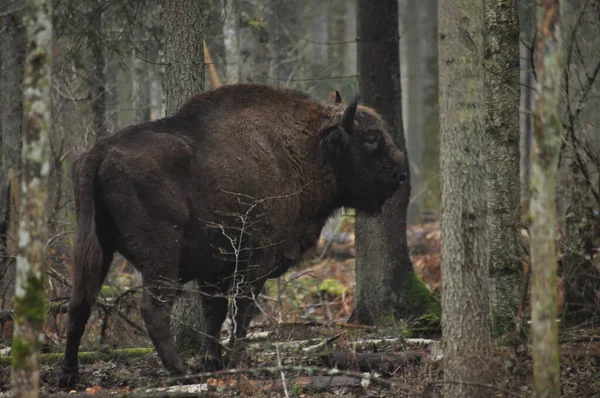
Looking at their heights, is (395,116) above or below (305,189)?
above

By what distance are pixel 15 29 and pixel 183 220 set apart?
5.59 metres

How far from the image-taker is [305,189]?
30.8 ft

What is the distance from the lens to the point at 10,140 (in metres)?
11.4

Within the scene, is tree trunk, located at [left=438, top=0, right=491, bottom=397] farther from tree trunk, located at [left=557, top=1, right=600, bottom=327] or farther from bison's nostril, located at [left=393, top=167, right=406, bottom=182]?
bison's nostril, located at [left=393, top=167, right=406, bottom=182]

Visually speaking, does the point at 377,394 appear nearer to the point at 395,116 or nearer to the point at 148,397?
the point at 148,397

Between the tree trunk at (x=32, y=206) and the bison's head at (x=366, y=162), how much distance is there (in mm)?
4849

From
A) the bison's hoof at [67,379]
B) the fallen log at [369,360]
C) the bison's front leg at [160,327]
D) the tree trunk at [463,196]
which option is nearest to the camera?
the tree trunk at [463,196]

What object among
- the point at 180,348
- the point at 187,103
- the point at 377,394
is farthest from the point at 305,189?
the point at 377,394

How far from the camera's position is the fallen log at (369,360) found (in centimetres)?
784

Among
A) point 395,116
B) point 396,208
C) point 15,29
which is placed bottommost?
point 396,208

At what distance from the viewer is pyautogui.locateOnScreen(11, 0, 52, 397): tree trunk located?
17.4 feet

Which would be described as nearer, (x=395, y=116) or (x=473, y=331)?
(x=473, y=331)

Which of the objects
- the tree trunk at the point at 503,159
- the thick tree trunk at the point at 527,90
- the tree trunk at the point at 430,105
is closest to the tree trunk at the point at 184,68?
the tree trunk at the point at 503,159

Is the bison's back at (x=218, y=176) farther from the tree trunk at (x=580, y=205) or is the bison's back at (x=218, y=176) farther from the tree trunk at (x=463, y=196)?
the tree trunk at (x=580, y=205)
